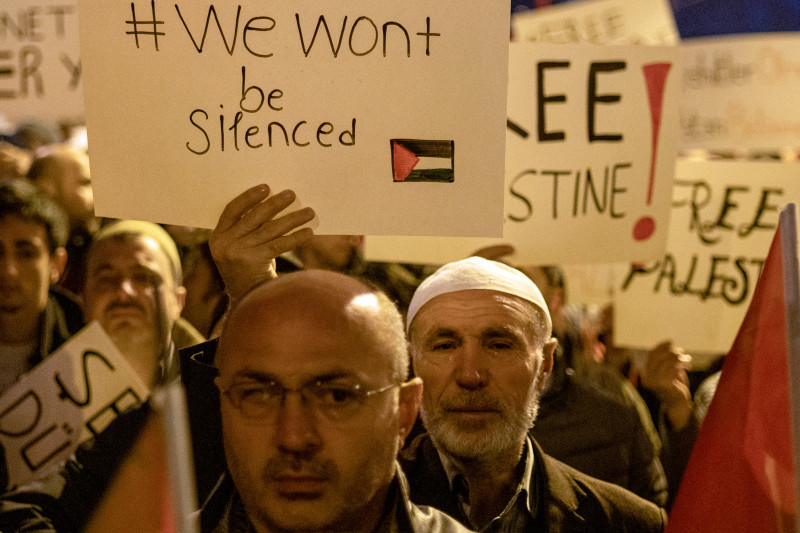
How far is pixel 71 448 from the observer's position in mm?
2830

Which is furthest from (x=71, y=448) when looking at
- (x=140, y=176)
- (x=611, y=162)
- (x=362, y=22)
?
(x=611, y=162)

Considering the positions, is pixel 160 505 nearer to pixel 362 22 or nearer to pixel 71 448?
pixel 362 22

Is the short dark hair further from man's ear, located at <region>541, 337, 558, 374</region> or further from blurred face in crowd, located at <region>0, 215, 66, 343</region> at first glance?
man's ear, located at <region>541, 337, 558, 374</region>

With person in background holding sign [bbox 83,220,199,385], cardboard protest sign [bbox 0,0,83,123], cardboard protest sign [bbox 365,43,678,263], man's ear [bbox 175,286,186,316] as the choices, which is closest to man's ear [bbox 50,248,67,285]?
person in background holding sign [bbox 83,220,199,385]

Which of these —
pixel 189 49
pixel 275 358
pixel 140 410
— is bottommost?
pixel 140 410

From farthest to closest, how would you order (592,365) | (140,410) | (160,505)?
1. (592,365)
2. (140,410)
3. (160,505)

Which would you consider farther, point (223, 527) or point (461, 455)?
point (461, 455)

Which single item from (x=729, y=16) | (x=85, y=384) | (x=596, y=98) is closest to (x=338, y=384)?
(x=85, y=384)

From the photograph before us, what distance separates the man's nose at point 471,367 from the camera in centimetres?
233

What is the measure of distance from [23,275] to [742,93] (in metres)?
3.39

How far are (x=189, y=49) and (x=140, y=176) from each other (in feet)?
1.02

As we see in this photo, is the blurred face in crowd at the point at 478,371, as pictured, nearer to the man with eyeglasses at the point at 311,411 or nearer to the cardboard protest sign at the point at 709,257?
the man with eyeglasses at the point at 311,411

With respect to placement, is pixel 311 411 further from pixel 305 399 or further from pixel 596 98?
pixel 596 98

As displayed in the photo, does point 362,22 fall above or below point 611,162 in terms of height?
above
